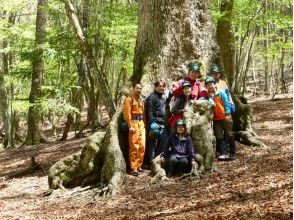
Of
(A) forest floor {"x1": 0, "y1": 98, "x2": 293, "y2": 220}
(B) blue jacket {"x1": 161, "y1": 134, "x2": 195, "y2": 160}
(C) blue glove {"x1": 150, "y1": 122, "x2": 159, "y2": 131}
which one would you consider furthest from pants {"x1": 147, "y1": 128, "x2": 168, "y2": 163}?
(B) blue jacket {"x1": 161, "y1": 134, "x2": 195, "y2": 160}

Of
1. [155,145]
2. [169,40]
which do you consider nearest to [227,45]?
[169,40]

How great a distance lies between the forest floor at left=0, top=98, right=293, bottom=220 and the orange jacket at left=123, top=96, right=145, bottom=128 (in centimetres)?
125

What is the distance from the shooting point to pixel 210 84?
8930 millimetres

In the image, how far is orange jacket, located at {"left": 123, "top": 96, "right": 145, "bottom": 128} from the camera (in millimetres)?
9047

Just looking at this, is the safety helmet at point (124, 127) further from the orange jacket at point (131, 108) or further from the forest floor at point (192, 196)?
the forest floor at point (192, 196)

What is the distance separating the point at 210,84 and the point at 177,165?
1805mm

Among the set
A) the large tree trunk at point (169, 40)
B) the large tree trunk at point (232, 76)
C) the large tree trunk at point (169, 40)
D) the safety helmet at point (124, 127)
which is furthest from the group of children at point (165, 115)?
the large tree trunk at point (232, 76)

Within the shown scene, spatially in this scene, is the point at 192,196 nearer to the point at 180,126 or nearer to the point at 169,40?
the point at 180,126

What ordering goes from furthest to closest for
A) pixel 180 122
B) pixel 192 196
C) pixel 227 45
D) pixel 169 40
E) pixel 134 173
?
pixel 227 45 → pixel 169 40 → pixel 134 173 → pixel 180 122 → pixel 192 196

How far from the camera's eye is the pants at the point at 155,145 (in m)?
9.25

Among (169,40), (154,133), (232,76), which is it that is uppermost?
(169,40)

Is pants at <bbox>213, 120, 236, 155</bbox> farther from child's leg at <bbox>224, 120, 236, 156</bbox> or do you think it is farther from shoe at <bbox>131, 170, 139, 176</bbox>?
shoe at <bbox>131, 170, 139, 176</bbox>

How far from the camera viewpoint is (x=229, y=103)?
920cm

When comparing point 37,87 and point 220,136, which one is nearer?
point 220,136
